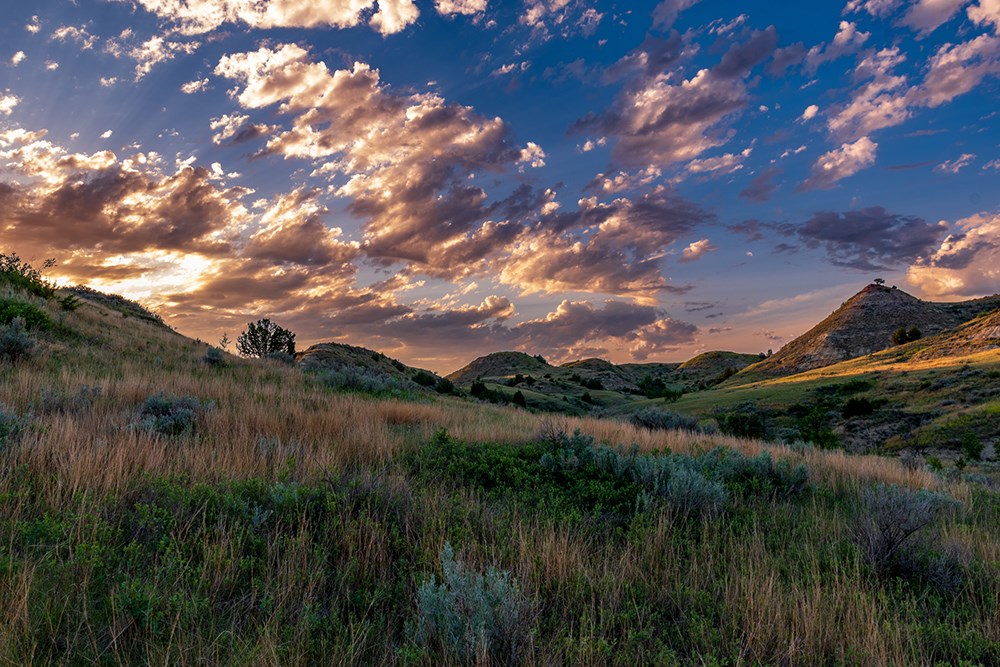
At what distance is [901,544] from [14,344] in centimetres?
1687

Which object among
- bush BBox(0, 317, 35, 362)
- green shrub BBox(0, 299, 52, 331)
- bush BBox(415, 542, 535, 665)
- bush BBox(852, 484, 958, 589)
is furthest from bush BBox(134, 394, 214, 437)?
green shrub BBox(0, 299, 52, 331)

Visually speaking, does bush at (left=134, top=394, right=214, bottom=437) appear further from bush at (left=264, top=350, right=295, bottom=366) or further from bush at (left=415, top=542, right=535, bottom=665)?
bush at (left=264, top=350, right=295, bottom=366)

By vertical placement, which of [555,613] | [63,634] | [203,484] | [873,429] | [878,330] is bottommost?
[873,429]

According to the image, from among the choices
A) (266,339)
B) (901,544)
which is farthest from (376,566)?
(266,339)

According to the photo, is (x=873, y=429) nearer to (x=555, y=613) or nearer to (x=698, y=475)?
(x=698, y=475)

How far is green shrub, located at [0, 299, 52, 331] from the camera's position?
14.9 metres

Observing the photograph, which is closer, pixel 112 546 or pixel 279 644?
pixel 279 644

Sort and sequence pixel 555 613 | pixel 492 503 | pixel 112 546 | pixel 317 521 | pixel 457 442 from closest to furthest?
pixel 555 613
pixel 112 546
pixel 317 521
pixel 492 503
pixel 457 442

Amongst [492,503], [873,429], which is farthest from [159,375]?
[873,429]

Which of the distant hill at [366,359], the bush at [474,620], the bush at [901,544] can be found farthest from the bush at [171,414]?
the distant hill at [366,359]

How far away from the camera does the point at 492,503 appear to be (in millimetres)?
Result: 5691

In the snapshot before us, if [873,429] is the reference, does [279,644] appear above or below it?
above

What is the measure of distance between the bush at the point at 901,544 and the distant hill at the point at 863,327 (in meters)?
86.6

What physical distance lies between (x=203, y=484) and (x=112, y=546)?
88 centimetres
